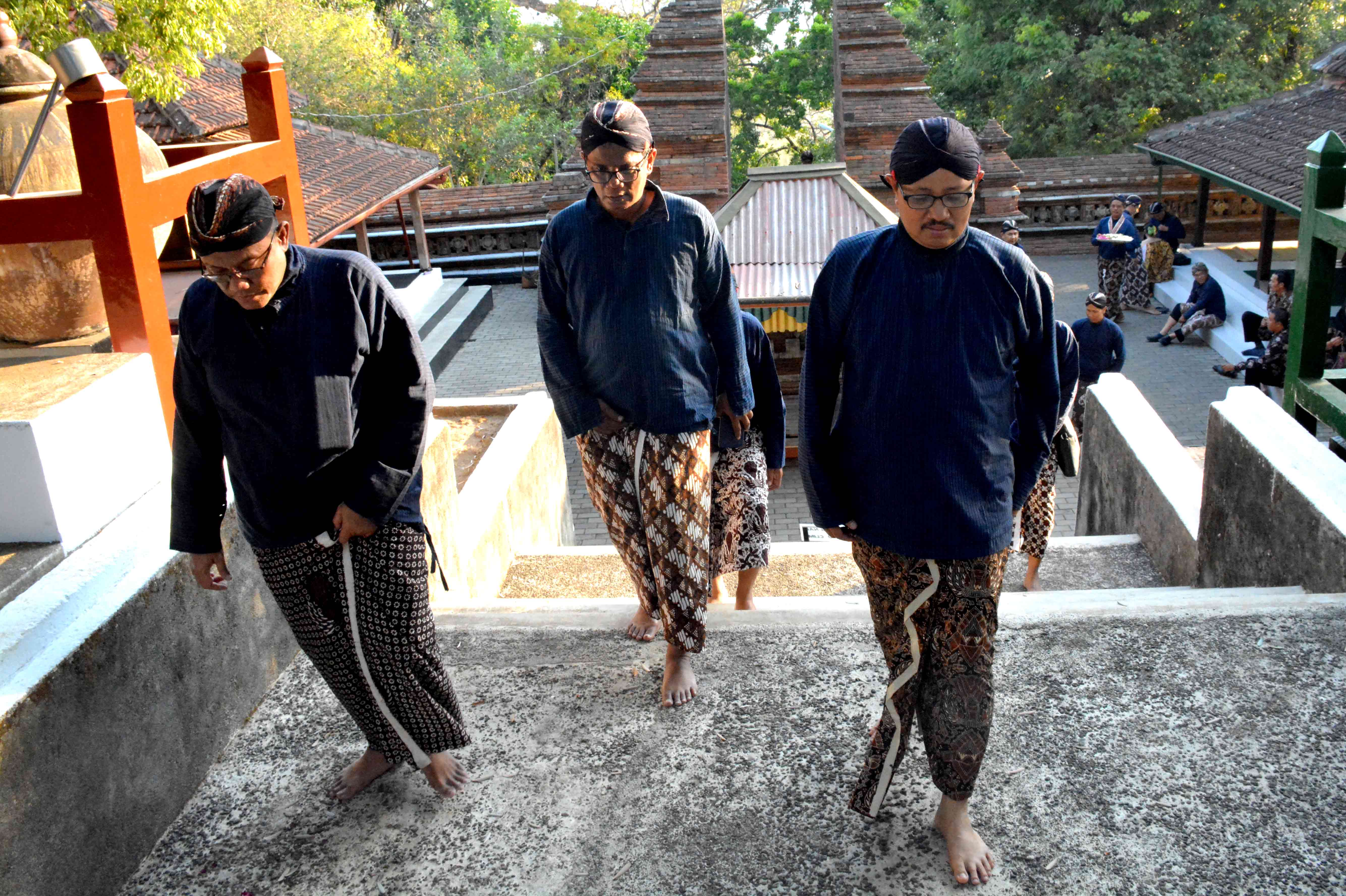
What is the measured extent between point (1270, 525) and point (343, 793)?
9.94ft

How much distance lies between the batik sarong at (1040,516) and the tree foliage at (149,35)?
25.8ft

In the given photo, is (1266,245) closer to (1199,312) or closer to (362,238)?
(1199,312)

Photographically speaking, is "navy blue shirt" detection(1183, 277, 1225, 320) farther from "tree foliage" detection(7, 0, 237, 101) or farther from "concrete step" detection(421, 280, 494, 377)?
"tree foliage" detection(7, 0, 237, 101)

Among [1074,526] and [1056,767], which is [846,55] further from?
[1056,767]

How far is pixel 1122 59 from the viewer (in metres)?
19.8

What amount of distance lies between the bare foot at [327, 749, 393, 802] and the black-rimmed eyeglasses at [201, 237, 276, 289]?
1.12 m

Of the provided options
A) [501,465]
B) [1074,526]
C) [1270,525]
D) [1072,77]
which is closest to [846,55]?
[1072,77]

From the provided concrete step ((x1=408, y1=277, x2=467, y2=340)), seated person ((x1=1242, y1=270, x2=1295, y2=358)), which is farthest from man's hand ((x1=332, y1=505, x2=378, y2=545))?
concrete step ((x1=408, y1=277, x2=467, y2=340))

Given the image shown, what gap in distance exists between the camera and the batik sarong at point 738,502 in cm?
350

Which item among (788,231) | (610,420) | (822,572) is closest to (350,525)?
(610,420)

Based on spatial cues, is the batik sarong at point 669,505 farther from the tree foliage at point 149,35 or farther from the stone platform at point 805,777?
the tree foliage at point 149,35

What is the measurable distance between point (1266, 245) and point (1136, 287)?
1.97 m

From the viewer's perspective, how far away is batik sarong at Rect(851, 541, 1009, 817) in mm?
2250

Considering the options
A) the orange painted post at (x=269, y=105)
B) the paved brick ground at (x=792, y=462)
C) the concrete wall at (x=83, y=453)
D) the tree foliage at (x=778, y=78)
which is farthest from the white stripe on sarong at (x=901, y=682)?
the tree foliage at (x=778, y=78)
